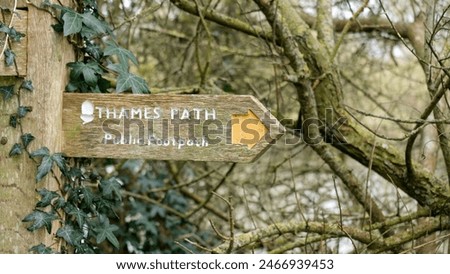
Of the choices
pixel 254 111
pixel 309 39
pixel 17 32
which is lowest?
pixel 254 111

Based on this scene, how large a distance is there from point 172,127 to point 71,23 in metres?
0.50

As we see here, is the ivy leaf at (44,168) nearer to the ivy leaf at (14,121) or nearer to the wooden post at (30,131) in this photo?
the wooden post at (30,131)

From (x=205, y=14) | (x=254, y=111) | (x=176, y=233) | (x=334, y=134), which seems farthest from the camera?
(x=176, y=233)

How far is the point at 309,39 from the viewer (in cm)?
337

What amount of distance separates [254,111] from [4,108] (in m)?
0.85

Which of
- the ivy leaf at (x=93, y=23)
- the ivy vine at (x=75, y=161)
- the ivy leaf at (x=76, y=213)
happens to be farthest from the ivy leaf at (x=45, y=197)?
the ivy leaf at (x=93, y=23)

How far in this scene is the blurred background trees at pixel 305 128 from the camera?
3133 millimetres

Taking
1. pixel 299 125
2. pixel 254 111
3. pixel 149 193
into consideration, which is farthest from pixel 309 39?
pixel 149 193

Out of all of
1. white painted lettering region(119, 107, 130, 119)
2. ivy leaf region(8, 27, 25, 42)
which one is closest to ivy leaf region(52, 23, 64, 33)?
ivy leaf region(8, 27, 25, 42)

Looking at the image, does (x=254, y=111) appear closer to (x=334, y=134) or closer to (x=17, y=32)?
(x=17, y=32)

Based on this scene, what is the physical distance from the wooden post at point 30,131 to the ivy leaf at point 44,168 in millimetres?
54

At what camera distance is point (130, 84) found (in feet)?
8.12

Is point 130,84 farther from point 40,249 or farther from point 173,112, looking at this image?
point 40,249

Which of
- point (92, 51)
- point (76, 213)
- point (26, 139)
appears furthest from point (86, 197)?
point (92, 51)
